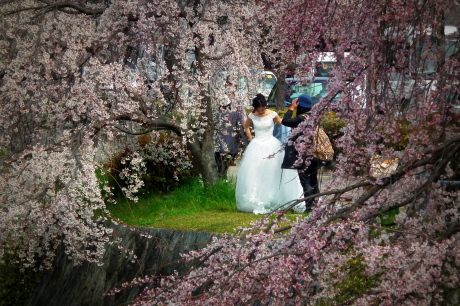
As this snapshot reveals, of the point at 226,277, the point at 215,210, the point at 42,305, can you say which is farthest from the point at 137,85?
the point at 226,277

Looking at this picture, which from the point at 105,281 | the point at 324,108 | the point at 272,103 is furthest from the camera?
the point at 272,103

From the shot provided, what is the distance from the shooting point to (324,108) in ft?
16.3

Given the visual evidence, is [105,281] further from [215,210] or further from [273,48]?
[273,48]

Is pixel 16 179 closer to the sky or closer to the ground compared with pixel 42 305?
closer to the sky

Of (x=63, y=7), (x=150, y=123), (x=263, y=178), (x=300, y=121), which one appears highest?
(x=63, y=7)

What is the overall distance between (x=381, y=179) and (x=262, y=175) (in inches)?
270

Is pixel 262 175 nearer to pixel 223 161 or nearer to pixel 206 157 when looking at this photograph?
pixel 206 157

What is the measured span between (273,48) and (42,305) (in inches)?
189

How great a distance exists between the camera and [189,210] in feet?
39.0

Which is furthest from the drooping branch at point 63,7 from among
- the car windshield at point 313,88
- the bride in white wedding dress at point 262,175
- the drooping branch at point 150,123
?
the car windshield at point 313,88

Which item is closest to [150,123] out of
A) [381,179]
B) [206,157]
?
[206,157]

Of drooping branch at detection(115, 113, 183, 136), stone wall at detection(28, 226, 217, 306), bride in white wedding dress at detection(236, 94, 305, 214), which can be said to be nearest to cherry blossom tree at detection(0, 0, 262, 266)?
drooping branch at detection(115, 113, 183, 136)

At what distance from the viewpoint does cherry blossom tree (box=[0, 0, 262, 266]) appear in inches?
405

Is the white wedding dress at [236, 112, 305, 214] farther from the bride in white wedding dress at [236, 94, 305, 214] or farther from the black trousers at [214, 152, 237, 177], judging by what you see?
the black trousers at [214, 152, 237, 177]
